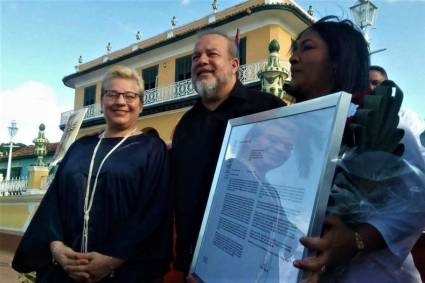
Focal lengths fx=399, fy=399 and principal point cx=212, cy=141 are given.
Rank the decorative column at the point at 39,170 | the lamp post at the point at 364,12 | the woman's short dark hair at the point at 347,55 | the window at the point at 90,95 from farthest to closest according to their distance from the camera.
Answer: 1. the window at the point at 90,95
2. the decorative column at the point at 39,170
3. the lamp post at the point at 364,12
4. the woman's short dark hair at the point at 347,55

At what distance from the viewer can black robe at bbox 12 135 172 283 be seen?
2078mm

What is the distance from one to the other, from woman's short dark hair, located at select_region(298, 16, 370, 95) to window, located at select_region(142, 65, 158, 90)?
18772mm

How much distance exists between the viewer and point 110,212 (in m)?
2.12

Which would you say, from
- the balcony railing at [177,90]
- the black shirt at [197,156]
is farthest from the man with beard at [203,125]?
the balcony railing at [177,90]

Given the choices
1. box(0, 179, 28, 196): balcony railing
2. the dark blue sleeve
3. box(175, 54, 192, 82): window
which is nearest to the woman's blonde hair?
the dark blue sleeve

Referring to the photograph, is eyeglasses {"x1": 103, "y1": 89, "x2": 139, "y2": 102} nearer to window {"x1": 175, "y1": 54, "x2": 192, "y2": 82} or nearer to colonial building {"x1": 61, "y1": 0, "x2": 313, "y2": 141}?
colonial building {"x1": 61, "y1": 0, "x2": 313, "y2": 141}

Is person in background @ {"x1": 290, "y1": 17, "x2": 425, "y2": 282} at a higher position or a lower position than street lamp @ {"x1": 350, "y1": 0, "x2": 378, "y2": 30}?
lower

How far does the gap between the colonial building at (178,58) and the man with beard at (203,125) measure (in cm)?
1118

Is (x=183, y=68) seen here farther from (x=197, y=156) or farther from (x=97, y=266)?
(x=97, y=266)

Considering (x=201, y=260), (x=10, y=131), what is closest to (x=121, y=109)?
(x=201, y=260)

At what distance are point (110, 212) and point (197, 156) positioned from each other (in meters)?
0.55

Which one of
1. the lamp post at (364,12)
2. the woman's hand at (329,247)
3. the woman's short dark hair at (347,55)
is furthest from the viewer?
the lamp post at (364,12)

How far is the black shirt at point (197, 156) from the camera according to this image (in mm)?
2092

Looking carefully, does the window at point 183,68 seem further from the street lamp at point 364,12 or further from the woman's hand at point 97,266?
the woman's hand at point 97,266
